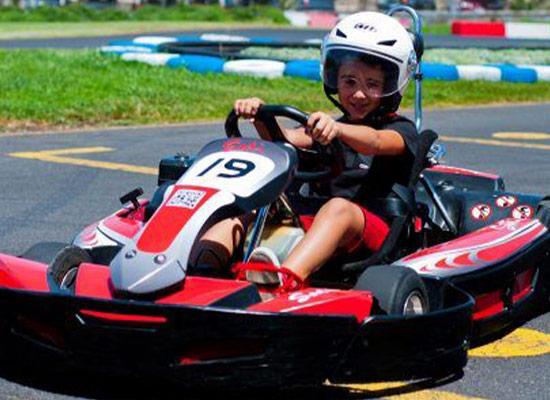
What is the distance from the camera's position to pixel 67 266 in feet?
13.0

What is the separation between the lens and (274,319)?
3.32 metres

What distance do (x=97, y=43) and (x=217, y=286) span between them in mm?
19588

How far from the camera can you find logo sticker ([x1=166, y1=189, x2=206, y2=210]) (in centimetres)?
377

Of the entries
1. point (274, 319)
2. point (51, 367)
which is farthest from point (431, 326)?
point (51, 367)

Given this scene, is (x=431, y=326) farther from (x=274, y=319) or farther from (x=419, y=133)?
(x=419, y=133)

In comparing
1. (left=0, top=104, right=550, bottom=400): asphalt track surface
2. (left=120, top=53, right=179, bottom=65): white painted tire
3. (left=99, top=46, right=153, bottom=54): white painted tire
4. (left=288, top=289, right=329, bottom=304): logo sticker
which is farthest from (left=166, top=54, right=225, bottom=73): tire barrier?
(left=288, top=289, right=329, bottom=304): logo sticker

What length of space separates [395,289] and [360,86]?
3.05 feet

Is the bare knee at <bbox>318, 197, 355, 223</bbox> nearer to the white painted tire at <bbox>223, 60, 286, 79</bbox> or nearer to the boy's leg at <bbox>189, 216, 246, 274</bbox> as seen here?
the boy's leg at <bbox>189, 216, 246, 274</bbox>

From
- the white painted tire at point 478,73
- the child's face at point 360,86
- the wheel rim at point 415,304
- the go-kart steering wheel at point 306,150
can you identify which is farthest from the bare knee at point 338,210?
the white painted tire at point 478,73

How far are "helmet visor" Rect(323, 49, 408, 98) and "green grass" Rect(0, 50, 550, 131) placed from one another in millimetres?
6272

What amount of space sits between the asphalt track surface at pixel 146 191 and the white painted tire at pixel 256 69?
262 centimetres

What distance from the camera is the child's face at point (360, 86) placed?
14.4ft

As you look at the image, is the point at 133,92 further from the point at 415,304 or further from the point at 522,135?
the point at 415,304

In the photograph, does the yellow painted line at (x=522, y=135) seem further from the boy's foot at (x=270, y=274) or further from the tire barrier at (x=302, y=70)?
the boy's foot at (x=270, y=274)
